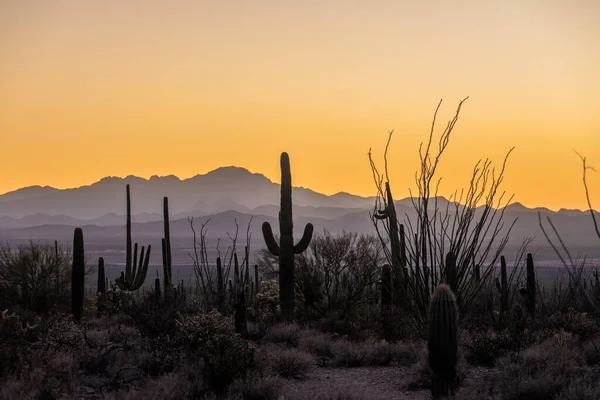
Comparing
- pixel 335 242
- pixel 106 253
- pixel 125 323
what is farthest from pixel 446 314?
pixel 106 253

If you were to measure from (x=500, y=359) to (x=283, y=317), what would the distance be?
32.6 ft

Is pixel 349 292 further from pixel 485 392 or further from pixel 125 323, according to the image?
pixel 485 392

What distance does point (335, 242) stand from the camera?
95.0ft

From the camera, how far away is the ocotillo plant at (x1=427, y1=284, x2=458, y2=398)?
36.3ft

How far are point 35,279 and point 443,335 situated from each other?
879 inches

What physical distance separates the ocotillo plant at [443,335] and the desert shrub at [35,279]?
20.1 metres

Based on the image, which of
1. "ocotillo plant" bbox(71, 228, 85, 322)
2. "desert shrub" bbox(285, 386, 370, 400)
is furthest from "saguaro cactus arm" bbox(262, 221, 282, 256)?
"desert shrub" bbox(285, 386, 370, 400)

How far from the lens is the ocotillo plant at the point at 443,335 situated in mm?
11070

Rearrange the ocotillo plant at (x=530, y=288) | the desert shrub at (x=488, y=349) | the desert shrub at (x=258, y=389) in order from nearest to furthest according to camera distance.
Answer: the desert shrub at (x=258, y=389)
the desert shrub at (x=488, y=349)
the ocotillo plant at (x=530, y=288)

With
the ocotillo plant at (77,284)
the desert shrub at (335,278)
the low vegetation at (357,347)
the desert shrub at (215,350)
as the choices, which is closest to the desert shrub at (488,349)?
the low vegetation at (357,347)

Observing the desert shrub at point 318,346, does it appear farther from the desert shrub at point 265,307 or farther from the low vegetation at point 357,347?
the desert shrub at point 265,307

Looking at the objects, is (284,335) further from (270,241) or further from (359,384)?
(270,241)

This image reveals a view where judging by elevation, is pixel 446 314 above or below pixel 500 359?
above

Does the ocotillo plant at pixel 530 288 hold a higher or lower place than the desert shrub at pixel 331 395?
higher
